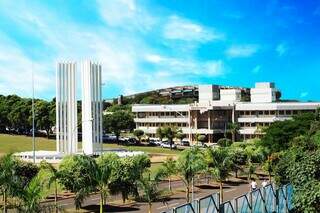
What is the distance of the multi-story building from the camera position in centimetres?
12660

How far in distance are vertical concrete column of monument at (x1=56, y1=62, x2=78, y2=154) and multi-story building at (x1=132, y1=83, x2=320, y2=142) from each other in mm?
52587

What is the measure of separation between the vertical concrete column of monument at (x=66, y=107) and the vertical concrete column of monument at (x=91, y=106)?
1643 mm

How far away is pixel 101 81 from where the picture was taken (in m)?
78.0

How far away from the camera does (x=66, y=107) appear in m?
79.5

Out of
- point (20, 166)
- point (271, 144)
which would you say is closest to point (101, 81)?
point (271, 144)

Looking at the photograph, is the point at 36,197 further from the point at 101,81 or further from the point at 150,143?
the point at 150,143

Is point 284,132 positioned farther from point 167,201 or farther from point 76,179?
point 76,179

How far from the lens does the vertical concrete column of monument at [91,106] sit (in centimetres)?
7662

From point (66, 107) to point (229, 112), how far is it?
201 ft

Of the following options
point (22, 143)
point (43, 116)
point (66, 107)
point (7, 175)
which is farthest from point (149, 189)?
point (43, 116)

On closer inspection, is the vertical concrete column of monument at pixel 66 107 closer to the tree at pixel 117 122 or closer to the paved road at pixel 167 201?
the paved road at pixel 167 201

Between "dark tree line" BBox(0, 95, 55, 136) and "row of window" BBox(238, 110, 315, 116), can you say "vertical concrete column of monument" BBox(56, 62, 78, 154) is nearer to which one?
"dark tree line" BBox(0, 95, 55, 136)

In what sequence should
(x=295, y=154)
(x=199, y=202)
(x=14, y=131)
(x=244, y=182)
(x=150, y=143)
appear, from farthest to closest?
1. (x=14, y=131)
2. (x=150, y=143)
3. (x=244, y=182)
4. (x=295, y=154)
5. (x=199, y=202)

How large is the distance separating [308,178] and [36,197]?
1177 centimetres
